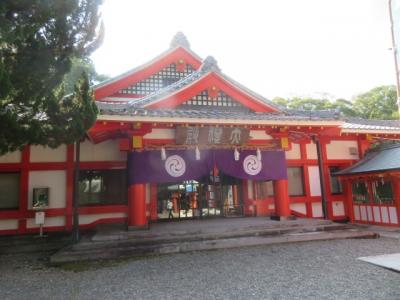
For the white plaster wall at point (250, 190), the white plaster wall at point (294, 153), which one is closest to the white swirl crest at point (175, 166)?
the white plaster wall at point (250, 190)

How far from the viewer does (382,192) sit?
10359mm

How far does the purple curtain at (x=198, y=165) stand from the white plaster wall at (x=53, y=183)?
2.59 metres

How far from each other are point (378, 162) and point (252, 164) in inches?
182

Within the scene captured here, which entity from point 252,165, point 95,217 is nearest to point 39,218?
point 95,217

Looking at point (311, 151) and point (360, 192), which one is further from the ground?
point (311, 151)

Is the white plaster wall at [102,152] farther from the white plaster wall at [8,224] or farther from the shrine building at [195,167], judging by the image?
the white plaster wall at [8,224]

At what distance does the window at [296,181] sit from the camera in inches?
460

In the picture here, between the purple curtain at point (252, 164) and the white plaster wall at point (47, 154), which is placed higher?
the white plaster wall at point (47, 154)

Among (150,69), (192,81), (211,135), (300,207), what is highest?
(150,69)

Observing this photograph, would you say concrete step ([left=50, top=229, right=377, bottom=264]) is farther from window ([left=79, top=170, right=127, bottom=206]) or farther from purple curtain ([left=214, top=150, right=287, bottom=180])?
window ([left=79, top=170, right=127, bottom=206])

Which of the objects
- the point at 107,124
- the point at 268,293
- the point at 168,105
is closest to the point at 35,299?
the point at 268,293

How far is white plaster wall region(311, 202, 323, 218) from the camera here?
1166cm

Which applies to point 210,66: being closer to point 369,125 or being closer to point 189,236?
point 189,236

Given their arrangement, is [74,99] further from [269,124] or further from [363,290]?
[363,290]
